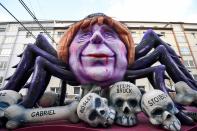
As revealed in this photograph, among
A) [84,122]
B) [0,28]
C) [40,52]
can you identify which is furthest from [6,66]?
[84,122]

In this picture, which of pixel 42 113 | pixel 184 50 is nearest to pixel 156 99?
pixel 42 113

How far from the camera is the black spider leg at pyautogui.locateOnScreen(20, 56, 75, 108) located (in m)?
2.78

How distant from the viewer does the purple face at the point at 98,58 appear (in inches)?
114

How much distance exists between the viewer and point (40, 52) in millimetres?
3254

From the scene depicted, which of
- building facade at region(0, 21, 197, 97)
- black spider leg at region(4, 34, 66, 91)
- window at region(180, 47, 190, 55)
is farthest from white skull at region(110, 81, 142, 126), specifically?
window at region(180, 47, 190, 55)

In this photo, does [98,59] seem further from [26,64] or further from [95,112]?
[26,64]

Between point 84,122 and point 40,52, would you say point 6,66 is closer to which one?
point 40,52

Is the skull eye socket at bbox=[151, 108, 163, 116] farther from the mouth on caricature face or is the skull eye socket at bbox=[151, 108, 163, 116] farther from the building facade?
the building facade

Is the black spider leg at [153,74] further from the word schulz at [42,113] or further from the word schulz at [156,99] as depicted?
the word schulz at [42,113]

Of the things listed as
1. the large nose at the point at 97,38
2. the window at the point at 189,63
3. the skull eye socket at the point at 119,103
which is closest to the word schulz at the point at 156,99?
the skull eye socket at the point at 119,103

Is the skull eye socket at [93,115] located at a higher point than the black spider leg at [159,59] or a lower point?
lower

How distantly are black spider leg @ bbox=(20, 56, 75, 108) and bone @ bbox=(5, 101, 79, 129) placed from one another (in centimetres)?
16

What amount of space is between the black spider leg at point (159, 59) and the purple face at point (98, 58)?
28 centimetres

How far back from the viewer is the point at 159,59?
324 cm
